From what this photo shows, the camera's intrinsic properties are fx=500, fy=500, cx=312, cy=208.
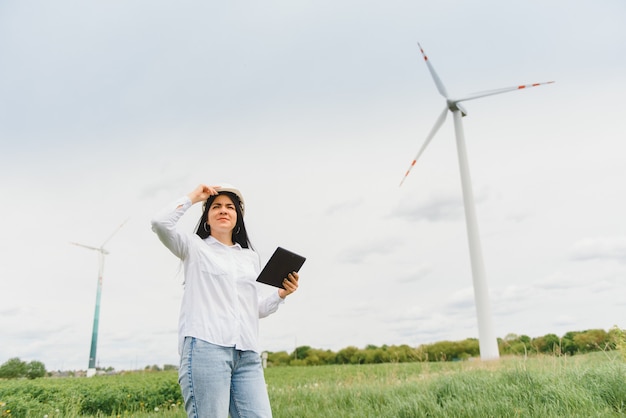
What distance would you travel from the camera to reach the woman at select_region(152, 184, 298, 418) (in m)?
2.55

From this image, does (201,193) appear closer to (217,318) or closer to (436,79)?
(217,318)

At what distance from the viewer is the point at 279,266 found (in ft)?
10.0

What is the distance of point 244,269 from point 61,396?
6354mm

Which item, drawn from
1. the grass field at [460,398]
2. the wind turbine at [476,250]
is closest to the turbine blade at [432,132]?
the wind turbine at [476,250]

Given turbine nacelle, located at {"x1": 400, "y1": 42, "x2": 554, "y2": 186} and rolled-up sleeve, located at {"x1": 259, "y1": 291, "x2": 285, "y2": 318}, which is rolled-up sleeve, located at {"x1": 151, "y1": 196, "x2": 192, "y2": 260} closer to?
rolled-up sleeve, located at {"x1": 259, "y1": 291, "x2": 285, "y2": 318}

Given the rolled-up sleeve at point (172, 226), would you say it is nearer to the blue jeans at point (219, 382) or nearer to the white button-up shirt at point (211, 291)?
the white button-up shirt at point (211, 291)

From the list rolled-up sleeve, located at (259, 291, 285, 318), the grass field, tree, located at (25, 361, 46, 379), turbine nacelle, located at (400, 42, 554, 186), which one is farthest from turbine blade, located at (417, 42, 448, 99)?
rolled-up sleeve, located at (259, 291, 285, 318)

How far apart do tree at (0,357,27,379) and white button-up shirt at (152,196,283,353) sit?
38.0 ft

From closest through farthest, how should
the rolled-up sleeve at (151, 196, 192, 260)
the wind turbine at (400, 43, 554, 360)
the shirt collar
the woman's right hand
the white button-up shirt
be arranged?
the white button-up shirt
the rolled-up sleeve at (151, 196, 192, 260)
the woman's right hand
the shirt collar
the wind turbine at (400, 43, 554, 360)

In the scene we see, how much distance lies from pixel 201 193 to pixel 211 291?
609 mm

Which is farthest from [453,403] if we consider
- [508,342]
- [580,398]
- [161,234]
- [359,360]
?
[359,360]

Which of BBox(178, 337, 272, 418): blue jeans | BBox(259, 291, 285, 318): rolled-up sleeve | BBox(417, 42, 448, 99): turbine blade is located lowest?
BBox(178, 337, 272, 418): blue jeans

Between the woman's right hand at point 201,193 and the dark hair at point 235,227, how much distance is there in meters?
0.15

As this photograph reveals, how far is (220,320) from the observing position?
8.77 ft
